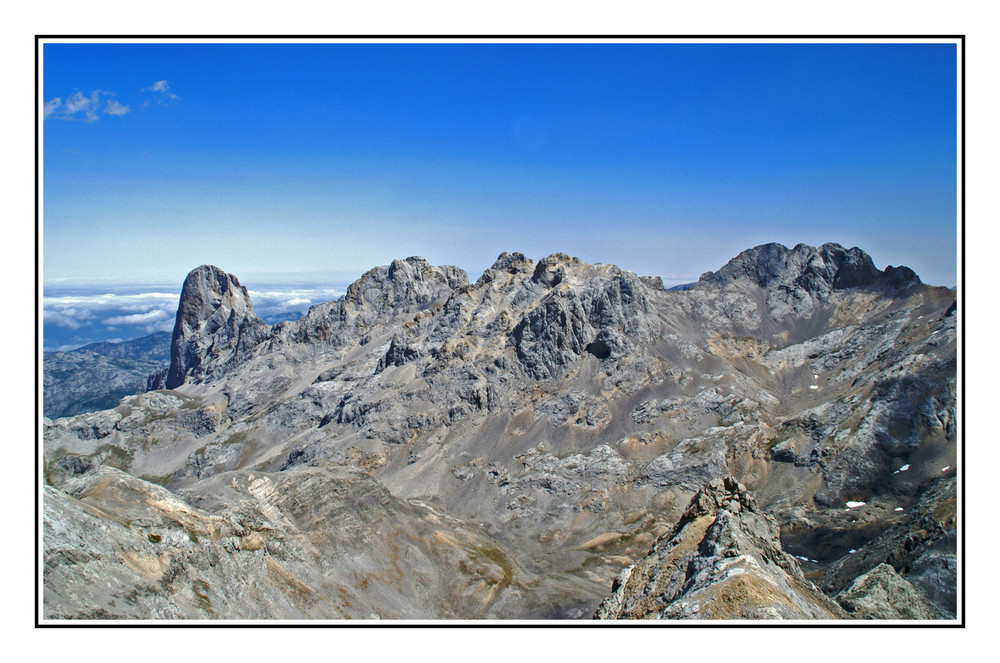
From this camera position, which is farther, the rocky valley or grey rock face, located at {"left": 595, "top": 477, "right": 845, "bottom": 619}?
the rocky valley

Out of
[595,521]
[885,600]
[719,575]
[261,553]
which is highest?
[719,575]

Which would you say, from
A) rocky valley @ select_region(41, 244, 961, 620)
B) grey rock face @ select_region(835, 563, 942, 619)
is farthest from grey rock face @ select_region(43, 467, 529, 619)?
grey rock face @ select_region(835, 563, 942, 619)

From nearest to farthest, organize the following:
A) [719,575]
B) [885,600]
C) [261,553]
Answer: [719,575]
[885,600]
[261,553]

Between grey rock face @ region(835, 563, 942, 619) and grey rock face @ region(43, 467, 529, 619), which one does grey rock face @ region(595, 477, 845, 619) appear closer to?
grey rock face @ region(835, 563, 942, 619)
